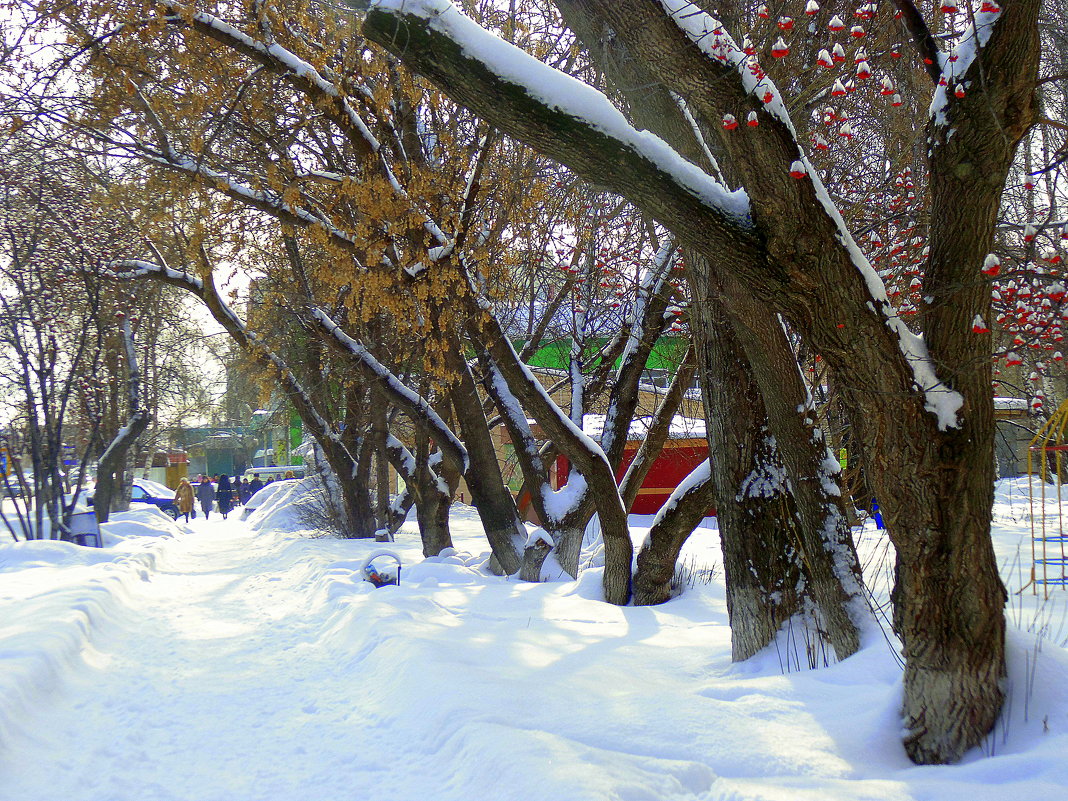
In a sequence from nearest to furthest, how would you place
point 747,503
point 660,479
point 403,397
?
point 747,503 < point 403,397 < point 660,479

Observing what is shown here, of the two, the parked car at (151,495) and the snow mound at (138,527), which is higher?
the snow mound at (138,527)

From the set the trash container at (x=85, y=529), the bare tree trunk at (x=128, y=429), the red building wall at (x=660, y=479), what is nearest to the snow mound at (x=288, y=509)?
the bare tree trunk at (x=128, y=429)

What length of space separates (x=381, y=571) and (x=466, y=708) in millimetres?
5383

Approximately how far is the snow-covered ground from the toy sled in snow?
2.37ft

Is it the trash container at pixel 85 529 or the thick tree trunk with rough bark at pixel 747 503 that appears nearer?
the thick tree trunk with rough bark at pixel 747 503

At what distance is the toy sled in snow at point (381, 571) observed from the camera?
9547 millimetres

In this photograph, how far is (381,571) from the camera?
31.4ft

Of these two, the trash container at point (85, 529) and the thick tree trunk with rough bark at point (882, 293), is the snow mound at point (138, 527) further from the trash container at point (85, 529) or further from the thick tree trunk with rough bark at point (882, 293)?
the thick tree trunk with rough bark at point (882, 293)

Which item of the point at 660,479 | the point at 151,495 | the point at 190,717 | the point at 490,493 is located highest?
the point at 490,493

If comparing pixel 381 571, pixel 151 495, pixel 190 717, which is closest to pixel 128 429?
pixel 381 571

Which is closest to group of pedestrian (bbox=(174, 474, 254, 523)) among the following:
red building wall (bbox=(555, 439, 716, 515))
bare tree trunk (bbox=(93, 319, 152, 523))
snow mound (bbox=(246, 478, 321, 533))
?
snow mound (bbox=(246, 478, 321, 533))

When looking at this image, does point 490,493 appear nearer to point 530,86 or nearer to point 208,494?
point 530,86

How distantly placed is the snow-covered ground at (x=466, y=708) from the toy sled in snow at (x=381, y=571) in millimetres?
723

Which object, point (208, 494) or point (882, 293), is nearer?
point (882, 293)
